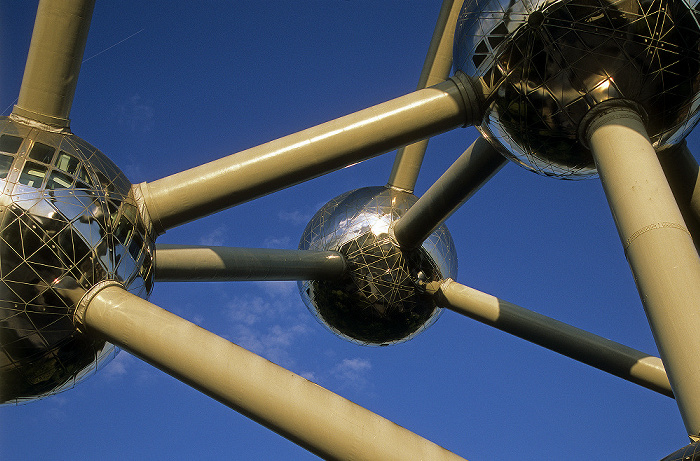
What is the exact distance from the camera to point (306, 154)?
7.02 m

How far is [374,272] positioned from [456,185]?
232 centimetres

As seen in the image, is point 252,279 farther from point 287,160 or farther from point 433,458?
point 433,458

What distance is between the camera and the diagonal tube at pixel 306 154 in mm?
6754

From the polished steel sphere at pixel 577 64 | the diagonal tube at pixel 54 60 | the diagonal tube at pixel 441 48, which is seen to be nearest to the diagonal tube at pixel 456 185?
the polished steel sphere at pixel 577 64

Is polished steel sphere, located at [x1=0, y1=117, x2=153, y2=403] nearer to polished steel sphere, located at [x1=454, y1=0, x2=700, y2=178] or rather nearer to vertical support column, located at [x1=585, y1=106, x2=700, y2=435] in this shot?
polished steel sphere, located at [x1=454, y1=0, x2=700, y2=178]

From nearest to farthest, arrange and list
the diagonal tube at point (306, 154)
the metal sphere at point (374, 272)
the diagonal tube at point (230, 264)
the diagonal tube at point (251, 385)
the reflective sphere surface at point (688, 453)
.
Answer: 1. the reflective sphere surface at point (688, 453)
2. the diagonal tube at point (251, 385)
3. the diagonal tube at point (306, 154)
4. the diagonal tube at point (230, 264)
5. the metal sphere at point (374, 272)

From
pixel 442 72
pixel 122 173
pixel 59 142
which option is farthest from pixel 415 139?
pixel 442 72

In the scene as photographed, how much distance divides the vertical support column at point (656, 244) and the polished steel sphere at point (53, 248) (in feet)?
13.6

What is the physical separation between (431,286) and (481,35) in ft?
15.6

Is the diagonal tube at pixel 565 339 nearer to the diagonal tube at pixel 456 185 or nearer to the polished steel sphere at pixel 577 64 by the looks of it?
the diagonal tube at pixel 456 185

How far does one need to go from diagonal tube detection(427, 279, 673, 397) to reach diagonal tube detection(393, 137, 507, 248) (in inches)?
50.2

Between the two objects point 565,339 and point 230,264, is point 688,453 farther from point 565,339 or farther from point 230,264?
point 230,264

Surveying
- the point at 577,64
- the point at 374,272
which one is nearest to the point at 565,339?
the point at 374,272

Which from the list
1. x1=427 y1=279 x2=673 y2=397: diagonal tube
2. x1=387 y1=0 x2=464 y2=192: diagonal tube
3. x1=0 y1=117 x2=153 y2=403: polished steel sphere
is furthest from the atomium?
x1=387 y1=0 x2=464 y2=192: diagonal tube
